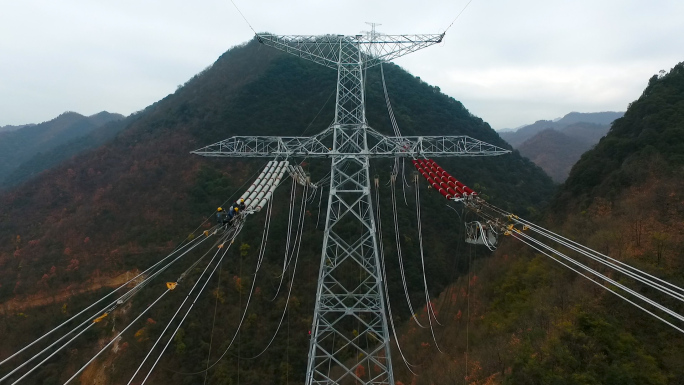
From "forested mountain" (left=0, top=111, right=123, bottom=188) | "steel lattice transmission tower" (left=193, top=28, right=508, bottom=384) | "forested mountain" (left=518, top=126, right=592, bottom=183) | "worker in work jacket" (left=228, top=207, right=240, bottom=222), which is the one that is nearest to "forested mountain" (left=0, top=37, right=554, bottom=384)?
"steel lattice transmission tower" (left=193, top=28, right=508, bottom=384)

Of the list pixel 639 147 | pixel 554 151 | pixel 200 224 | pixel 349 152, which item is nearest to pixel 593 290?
pixel 349 152

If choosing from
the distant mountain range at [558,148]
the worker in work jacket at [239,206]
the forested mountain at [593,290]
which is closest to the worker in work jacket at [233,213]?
the worker in work jacket at [239,206]

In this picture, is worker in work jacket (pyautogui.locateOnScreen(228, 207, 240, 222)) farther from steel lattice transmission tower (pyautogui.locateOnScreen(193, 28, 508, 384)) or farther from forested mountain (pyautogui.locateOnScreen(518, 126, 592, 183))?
forested mountain (pyautogui.locateOnScreen(518, 126, 592, 183))

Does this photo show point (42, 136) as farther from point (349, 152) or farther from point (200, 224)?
point (349, 152)

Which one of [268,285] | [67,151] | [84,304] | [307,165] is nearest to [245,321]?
[268,285]

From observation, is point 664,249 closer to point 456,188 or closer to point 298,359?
point 456,188

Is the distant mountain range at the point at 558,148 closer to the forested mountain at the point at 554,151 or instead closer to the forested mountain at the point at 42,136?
the forested mountain at the point at 554,151
